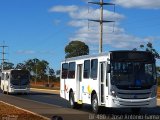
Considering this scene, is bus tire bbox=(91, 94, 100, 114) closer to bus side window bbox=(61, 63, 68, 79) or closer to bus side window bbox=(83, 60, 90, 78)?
bus side window bbox=(83, 60, 90, 78)

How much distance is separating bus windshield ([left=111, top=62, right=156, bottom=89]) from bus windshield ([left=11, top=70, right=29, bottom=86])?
30021 millimetres

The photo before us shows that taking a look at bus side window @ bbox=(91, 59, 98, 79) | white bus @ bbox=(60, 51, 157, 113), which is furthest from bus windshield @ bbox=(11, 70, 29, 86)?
white bus @ bbox=(60, 51, 157, 113)

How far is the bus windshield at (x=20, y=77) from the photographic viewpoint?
50.4 m

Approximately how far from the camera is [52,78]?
134 m

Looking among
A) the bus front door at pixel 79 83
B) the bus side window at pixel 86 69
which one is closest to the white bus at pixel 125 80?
the bus side window at pixel 86 69

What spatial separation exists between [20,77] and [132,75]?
30620 millimetres

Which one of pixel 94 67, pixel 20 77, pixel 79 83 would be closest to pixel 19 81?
pixel 20 77

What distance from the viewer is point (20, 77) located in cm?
5059

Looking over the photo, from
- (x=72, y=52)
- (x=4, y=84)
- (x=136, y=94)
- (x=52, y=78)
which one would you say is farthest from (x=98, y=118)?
(x=52, y=78)

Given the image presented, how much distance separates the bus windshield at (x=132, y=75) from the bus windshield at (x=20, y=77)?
30.0 meters

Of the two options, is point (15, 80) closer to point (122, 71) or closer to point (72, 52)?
point (122, 71)

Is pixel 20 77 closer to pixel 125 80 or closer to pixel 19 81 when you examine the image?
pixel 19 81

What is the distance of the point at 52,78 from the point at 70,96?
349ft

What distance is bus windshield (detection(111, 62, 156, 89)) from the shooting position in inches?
830
